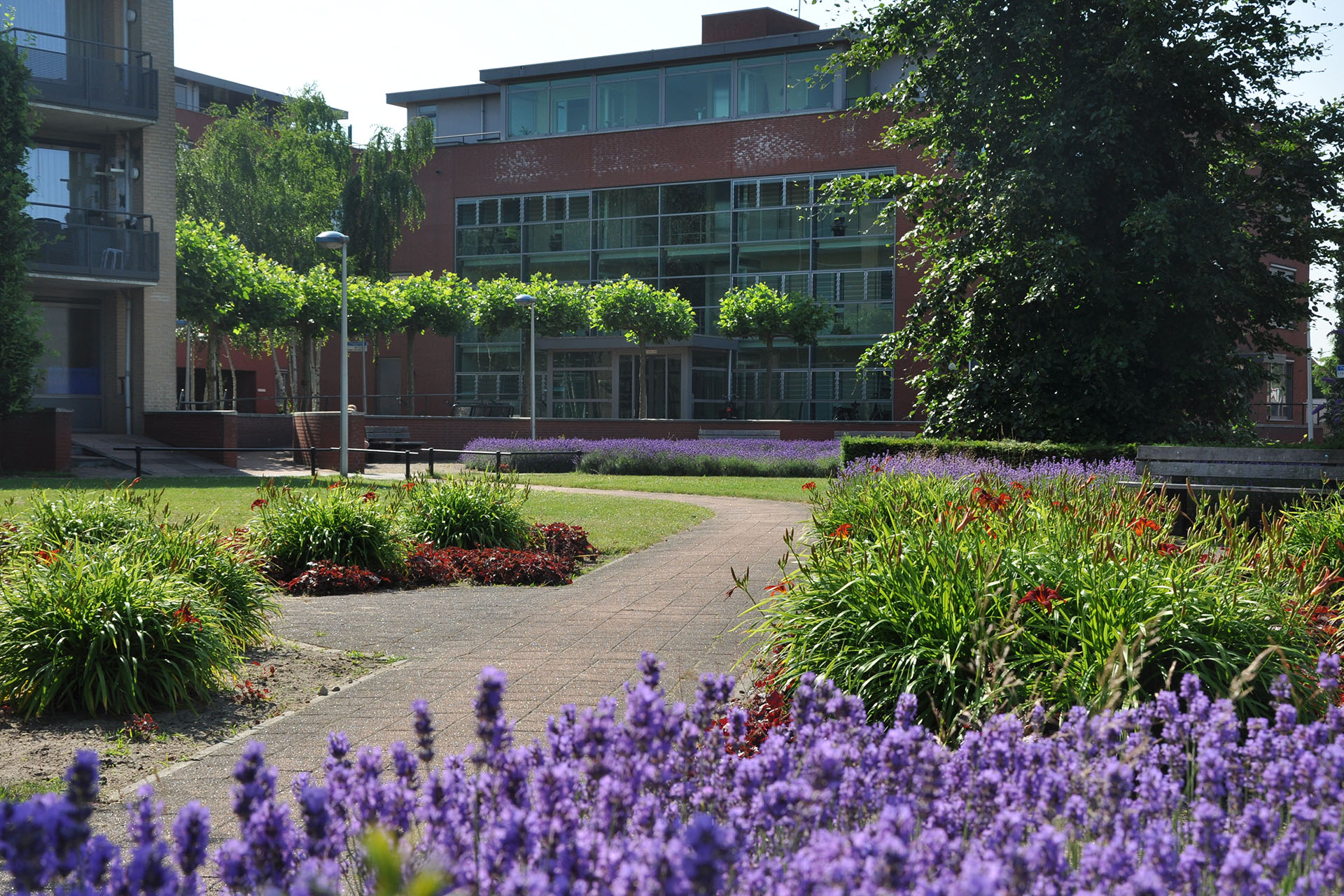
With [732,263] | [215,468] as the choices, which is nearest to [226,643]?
[215,468]

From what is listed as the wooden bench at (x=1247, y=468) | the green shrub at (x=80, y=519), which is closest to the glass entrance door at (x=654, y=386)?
the wooden bench at (x=1247, y=468)

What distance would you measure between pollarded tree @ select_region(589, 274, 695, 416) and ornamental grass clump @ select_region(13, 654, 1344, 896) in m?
32.5

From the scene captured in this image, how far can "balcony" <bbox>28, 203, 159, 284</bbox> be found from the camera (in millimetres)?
23859

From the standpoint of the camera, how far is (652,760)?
2318 millimetres

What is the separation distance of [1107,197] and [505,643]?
536 inches

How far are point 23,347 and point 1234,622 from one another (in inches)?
842

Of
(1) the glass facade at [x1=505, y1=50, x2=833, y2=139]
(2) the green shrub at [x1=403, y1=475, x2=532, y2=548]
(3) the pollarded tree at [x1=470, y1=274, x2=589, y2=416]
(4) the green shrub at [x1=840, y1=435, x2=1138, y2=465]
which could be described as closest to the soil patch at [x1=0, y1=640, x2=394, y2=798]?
(2) the green shrub at [x1=403, y1=475, x2=532, y2=548]

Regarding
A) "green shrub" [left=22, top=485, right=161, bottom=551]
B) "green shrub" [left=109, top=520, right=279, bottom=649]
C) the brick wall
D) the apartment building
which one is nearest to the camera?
"green shrub" [left=109, top=520, right=279, bottom=649]

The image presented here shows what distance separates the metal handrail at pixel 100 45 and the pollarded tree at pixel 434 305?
12870mm

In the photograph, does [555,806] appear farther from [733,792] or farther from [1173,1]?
[1173,1]

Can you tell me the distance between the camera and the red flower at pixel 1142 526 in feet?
18.3

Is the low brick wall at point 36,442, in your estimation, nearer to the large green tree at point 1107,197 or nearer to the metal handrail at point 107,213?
the metal handrail at point 107,213

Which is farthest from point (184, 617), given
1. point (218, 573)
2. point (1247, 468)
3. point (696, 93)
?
point (696, 93)

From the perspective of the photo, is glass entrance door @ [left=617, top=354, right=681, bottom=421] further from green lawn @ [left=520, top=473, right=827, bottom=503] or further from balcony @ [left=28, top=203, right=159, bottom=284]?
balcony @ [left=28, top=203, right=159, bottom=284]
